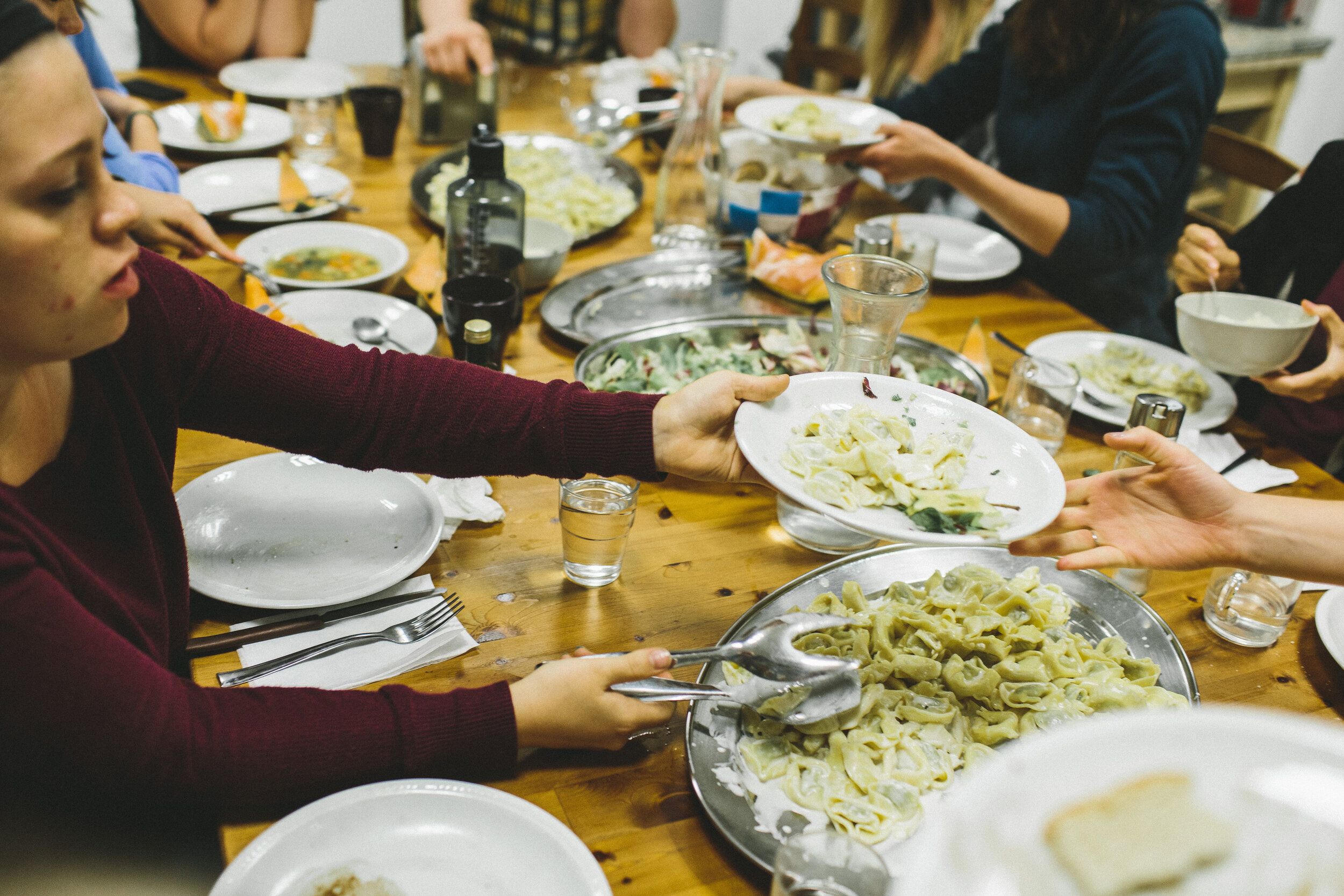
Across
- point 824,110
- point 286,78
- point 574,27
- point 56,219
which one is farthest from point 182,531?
point 574,27

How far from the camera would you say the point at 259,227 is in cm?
233

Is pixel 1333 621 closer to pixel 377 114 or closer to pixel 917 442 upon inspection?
pixel 917 442

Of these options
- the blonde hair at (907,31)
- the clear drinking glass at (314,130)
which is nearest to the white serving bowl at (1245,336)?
the clear drinking glass at (314,130)

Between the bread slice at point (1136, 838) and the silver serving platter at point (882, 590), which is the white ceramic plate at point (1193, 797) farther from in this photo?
the silver serving platter at point (882, 590)

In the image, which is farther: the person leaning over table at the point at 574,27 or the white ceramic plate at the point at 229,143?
the person leaning over table at the point at 574,27

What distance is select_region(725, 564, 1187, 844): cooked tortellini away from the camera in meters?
1.01

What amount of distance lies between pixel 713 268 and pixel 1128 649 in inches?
53.6

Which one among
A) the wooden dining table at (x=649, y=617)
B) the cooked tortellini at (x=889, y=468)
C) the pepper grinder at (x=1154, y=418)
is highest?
the cooked tortellini at (x=889, y=468)

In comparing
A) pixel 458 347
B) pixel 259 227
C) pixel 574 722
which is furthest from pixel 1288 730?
pixel 259 227

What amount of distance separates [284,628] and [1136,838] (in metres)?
1.00

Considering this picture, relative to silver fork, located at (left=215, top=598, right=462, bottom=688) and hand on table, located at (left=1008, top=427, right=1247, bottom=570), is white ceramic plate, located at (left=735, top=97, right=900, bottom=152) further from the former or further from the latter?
silver fork, located at (left=215, top=598, right=462, bottom=688)

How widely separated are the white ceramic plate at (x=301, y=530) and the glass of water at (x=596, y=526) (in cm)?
20

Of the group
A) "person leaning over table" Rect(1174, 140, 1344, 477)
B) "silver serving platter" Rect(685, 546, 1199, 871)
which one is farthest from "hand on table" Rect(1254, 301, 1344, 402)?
"silver serving platter" Rect(685, 546, 1199, 871)

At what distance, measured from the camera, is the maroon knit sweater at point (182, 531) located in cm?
86
